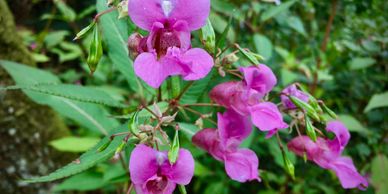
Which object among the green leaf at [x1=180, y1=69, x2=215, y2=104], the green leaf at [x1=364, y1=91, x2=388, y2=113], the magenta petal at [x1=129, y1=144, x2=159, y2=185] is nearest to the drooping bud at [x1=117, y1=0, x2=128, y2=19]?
the magenta petal at [x1=129, y1=144, x2=159, y2=185]

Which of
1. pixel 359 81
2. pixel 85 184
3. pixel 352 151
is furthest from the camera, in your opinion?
pixel 359 81

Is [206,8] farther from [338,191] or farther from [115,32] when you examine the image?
[338,191]

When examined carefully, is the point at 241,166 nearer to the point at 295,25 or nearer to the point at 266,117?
the point at 266,117

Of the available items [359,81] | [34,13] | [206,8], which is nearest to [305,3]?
[359,81]

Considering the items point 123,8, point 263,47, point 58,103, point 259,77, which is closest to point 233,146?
point 259,77

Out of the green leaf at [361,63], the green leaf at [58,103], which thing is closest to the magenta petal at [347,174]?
the green leaf at [58,103]

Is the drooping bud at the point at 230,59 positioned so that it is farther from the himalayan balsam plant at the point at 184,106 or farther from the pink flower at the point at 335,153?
the pink flower at the point at 335,153
